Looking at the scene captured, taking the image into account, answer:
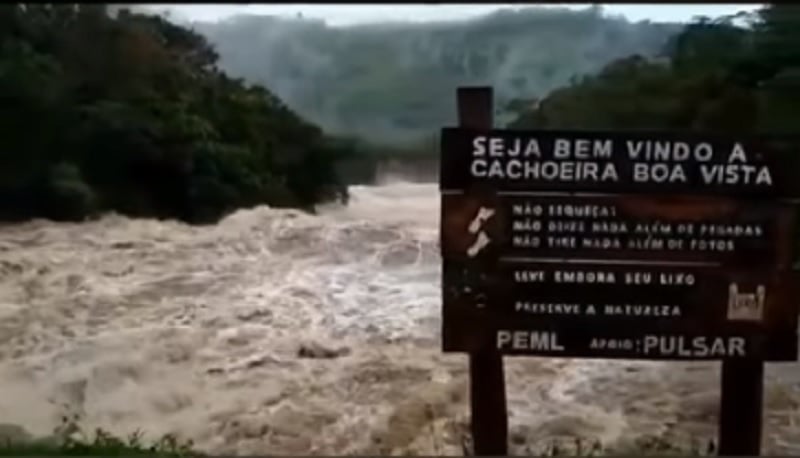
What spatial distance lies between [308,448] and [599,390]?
95 centimetres

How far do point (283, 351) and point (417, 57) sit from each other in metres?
1.06

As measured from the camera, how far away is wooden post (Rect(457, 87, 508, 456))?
465 centimetres

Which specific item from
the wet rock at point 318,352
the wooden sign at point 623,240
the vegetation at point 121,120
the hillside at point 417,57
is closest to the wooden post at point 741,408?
the wooden sign at point 623,240

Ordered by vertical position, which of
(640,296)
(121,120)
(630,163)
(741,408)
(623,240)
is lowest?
(741,408)

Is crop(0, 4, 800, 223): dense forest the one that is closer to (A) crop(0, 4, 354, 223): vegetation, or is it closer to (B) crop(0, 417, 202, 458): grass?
(A) crop(0, 4, 354, 223): vegetation

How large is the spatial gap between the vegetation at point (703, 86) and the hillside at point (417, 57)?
0.07m

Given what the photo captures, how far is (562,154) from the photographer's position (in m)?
4.50

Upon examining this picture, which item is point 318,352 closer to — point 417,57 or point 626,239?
point 417,57

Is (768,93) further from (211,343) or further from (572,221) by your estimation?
(211,343)

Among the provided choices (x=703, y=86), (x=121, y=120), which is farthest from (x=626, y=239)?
(x=121, y=120)

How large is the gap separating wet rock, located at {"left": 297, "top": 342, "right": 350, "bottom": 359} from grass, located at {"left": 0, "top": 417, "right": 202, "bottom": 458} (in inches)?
18.6

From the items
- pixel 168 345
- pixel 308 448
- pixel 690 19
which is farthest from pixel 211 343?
pixel 690 19

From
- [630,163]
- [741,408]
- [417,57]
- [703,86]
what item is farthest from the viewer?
[417,57]

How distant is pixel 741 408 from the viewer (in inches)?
185
